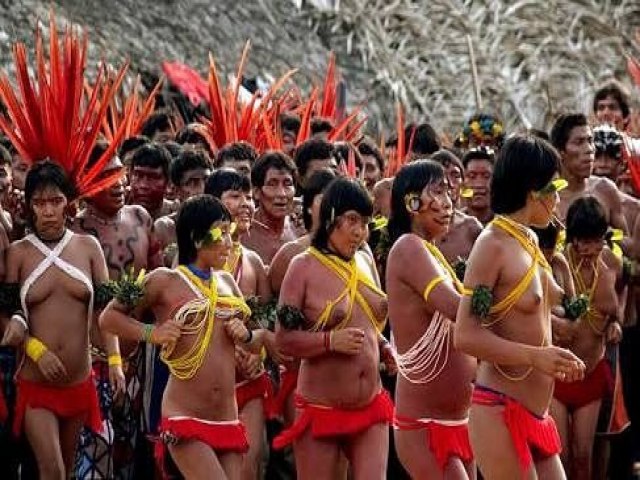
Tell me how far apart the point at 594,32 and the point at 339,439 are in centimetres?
1294

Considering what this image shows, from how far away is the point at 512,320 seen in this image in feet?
25.2

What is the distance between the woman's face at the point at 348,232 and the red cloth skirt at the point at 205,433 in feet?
3.01

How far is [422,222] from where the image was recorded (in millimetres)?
8797

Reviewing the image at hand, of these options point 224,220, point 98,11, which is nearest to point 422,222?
point 224,220

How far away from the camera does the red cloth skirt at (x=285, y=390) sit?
9977mm

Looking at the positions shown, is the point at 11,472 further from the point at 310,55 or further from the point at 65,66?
the point at 310,55

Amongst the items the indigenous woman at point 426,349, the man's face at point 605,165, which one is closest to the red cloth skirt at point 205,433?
the indigenous woman at point 426,349

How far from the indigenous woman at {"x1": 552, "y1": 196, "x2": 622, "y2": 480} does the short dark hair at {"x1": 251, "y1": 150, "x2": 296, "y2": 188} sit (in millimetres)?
1574

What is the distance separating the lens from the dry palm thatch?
2028 centimetres

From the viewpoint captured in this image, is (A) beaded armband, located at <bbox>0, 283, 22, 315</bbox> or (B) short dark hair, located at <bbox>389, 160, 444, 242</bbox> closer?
(B) short dark hair, located at <bbox>389, 160, 444, 242</bbox>

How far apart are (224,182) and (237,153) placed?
46.5 inches

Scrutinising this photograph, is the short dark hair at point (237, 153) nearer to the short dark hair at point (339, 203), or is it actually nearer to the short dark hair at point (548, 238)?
the short dark hair at point (548, 238)

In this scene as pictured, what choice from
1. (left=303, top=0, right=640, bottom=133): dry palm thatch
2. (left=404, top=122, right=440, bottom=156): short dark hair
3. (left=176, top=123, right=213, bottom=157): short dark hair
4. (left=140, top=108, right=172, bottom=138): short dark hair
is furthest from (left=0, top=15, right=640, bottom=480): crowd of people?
(left=303, top=0, right=640, bottom=133): dry palm thatch

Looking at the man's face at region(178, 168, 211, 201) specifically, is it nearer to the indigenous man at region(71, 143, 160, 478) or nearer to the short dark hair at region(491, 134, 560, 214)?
the indigenous man at region(71, 143, 160, 478)
